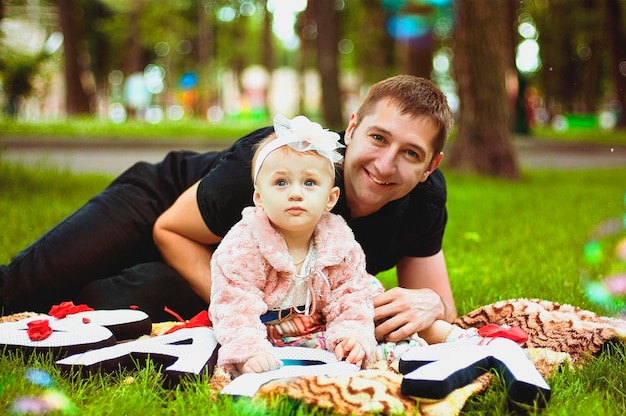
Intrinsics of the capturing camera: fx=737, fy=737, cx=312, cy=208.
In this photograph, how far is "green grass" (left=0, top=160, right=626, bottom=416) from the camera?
7.00ft

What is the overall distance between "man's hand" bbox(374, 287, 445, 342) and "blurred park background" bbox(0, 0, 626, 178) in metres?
4.85

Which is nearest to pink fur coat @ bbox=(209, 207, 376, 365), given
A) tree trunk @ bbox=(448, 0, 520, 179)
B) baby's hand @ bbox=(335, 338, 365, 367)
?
baby's hand @ bbox=(335, 338, 365, 367)

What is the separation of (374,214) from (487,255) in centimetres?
223

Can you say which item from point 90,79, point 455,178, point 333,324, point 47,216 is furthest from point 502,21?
point 90,79

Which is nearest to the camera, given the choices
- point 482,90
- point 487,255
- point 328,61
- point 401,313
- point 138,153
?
point 401,313

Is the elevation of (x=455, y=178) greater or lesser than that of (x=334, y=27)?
lesser

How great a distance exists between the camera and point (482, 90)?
9.45 metres

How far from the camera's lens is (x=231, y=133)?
52.6 ft

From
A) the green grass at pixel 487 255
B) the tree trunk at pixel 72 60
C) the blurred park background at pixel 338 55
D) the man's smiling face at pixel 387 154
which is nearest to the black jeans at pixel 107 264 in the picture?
the green grass at pixel 487 255

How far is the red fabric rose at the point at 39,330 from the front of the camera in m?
2.51

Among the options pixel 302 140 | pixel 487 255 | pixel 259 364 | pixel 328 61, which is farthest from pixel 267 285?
pixel 328 61

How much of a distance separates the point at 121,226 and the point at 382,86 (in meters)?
1.33

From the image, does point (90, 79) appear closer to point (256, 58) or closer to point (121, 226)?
point (256, 58)

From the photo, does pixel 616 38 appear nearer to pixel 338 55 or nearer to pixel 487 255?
pixel 338 55
